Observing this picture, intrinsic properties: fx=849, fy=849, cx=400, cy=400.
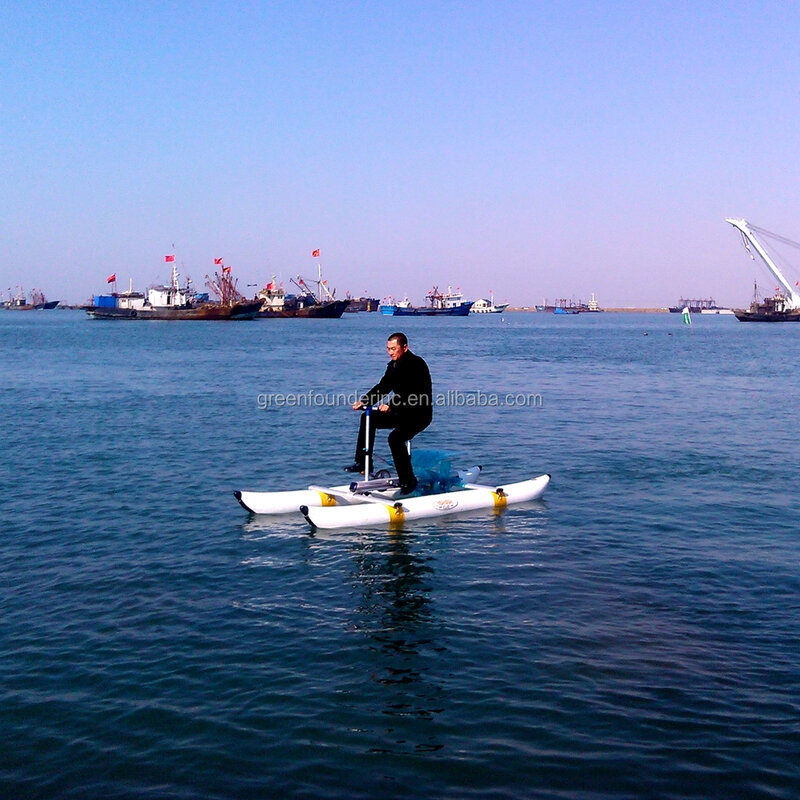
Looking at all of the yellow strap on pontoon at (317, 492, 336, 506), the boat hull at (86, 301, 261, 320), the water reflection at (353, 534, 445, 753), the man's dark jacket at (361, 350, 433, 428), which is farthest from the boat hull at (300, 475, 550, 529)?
the boat hull at (86, 301, 261, 320)

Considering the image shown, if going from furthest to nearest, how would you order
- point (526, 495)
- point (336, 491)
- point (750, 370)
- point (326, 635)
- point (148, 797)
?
point (750, 370) < point (526, 495) < point (336, 491) < point (326, 635) < point (148, 797)

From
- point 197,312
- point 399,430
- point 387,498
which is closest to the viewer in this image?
point 399,430

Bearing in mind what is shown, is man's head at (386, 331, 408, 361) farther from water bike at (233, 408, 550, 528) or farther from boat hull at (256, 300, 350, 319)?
boat hull at (256, 300, 350, 319)

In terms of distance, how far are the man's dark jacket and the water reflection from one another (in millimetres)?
2098

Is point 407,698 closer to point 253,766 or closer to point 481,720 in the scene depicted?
point 481,720

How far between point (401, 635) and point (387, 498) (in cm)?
503

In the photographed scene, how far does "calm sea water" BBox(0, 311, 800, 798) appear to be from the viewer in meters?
7.00

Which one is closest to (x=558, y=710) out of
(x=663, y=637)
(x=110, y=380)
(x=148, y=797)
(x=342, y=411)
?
(x=663, y=637)

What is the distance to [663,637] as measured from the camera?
9594mm

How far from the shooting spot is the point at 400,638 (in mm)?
9680

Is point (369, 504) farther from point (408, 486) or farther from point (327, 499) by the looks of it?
point (327, 499)

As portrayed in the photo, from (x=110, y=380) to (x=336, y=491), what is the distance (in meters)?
32.5

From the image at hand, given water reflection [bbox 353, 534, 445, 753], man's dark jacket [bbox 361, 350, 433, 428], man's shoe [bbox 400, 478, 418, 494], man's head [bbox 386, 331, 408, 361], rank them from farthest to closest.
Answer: man's shoe [bbox 400, 478, 418, 494] < man's dark jacket [bbox 361, 350, 433, 428] < man's head [bbox 386, 331, 408, 361] < water reflection [bbox 353, 534, 445, 753]

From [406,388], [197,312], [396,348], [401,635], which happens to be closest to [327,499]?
[406,388]
